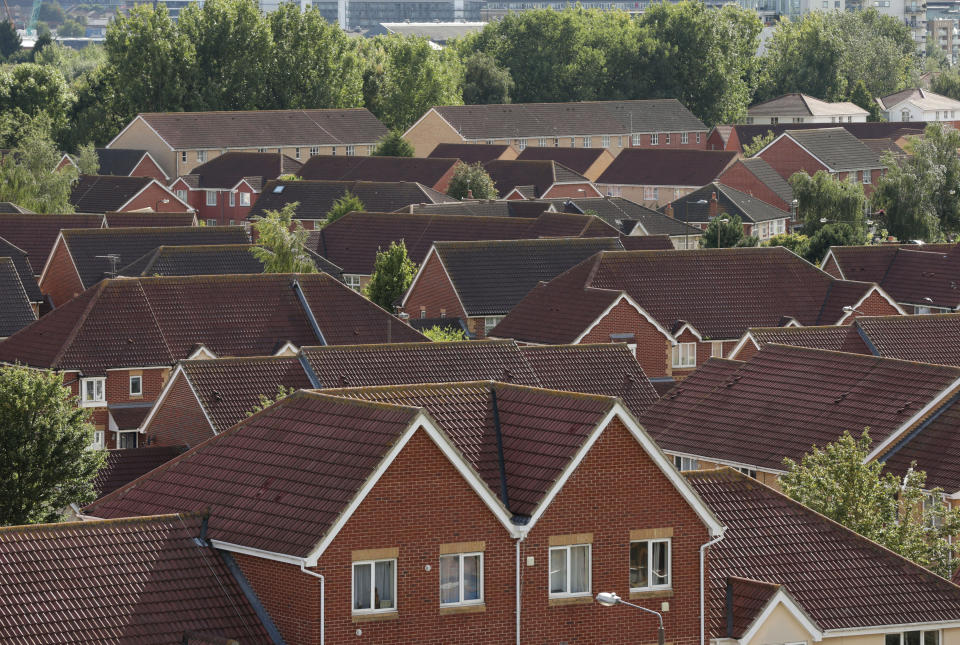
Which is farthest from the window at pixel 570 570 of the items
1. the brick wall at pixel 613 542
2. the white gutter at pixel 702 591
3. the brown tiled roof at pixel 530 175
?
the brown tiled roof at pixel 530 175

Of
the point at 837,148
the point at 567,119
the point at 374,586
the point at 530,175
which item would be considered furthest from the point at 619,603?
the point at 567,119

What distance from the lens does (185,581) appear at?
2852 centimetres

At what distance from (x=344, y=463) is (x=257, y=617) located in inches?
93.1

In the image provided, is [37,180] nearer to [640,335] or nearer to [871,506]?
[640,335]

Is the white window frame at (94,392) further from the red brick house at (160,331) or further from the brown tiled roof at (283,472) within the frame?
the brown tiled roof at (283,472)

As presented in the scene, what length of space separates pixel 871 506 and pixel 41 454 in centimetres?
1664

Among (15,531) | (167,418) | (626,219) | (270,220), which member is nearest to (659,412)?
(167,418)

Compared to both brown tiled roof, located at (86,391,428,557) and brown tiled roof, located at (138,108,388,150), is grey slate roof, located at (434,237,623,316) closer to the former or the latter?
brown tiled roof, located at (86,391,428,557)

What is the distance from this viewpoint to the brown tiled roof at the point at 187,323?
63812mm

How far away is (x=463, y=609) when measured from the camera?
2884 cm

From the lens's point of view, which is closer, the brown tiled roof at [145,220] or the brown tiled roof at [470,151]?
the brown tiled roof at [145,220]

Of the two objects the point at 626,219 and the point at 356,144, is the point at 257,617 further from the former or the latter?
the point at 356,144

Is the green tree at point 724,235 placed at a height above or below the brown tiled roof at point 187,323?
below

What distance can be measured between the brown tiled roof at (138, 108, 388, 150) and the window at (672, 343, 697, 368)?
311 feet
